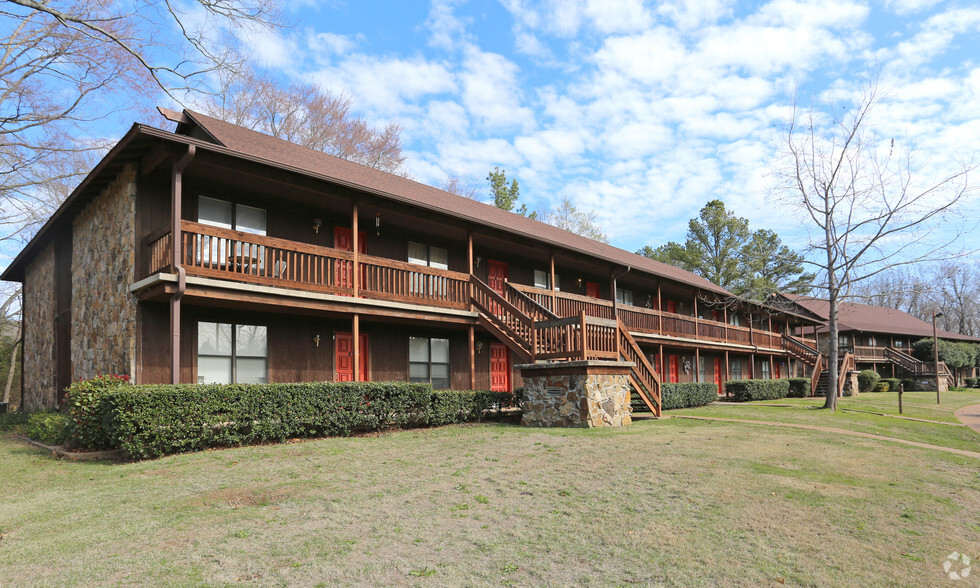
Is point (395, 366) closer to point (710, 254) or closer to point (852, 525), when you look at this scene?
point (852, 525)

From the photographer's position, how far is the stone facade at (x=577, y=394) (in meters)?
12.0

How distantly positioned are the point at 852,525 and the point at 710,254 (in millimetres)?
47464

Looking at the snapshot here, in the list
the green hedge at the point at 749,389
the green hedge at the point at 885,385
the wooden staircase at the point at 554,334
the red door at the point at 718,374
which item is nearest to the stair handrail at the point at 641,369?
the wooden staircase at the point at 554,334

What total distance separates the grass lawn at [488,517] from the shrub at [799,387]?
2109cm

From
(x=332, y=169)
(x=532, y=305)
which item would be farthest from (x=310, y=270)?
(x=532, y=305)

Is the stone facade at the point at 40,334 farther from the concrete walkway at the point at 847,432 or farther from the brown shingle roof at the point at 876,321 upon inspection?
the brown shingle roof at the point at 876,321

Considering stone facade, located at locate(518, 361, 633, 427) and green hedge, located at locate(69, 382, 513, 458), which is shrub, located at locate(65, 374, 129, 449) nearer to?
green hedge, located at locate(69, 382, 513, 458)

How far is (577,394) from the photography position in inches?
477

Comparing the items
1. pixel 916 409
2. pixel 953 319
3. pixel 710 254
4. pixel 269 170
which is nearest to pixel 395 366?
pixel 269 170

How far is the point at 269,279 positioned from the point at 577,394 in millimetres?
6481

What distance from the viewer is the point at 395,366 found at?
15.5 meters

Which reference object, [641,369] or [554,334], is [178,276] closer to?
[554,334]

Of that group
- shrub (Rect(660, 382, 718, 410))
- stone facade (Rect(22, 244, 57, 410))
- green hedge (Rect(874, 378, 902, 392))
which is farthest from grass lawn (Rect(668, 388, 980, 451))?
green hedge (Rect(874, 378, 902, 392))

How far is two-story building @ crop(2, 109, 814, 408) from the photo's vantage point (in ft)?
36.4
